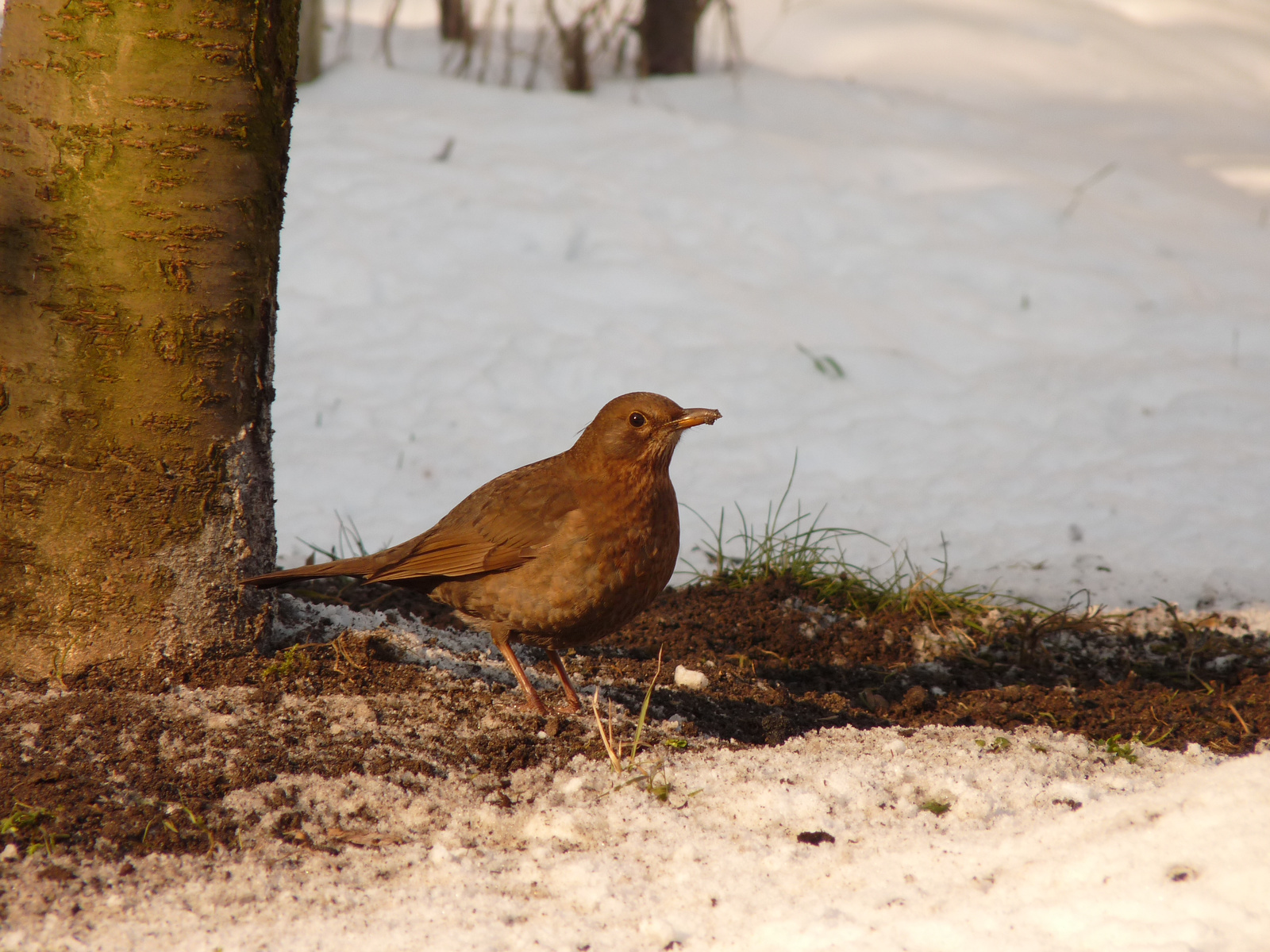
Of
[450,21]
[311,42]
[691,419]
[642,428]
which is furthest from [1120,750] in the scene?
[450,21]

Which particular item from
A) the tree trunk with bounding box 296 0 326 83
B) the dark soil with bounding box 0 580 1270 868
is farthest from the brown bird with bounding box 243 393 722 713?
the tree trunk with bounding box 296 0 326 83

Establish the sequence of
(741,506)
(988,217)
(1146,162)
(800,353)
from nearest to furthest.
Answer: (741,506) < (800,353) < (988,217) < (1146,162)

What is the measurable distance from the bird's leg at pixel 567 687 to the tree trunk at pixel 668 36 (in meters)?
8.09

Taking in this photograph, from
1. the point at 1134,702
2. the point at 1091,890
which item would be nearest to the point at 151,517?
the point at 1091,890

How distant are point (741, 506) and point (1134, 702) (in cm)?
230

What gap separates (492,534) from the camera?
359 centimetres

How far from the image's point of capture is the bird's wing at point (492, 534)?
11.6ft

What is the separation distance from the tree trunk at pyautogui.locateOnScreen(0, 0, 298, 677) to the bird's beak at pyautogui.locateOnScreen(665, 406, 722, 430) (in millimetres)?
1276

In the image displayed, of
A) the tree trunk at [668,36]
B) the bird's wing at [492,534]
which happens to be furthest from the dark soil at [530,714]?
the tree trunk at [668,36]

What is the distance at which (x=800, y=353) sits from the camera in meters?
7.14

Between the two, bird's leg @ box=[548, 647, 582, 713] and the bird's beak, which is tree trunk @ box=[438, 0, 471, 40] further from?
bird's leg @ box=[548, 647, 582, 713]

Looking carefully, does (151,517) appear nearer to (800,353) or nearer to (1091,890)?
(1091,890)

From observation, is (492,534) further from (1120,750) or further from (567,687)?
(1120,750)

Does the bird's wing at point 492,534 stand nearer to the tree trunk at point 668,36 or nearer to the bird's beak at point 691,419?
the bird's beak at point 691,419
